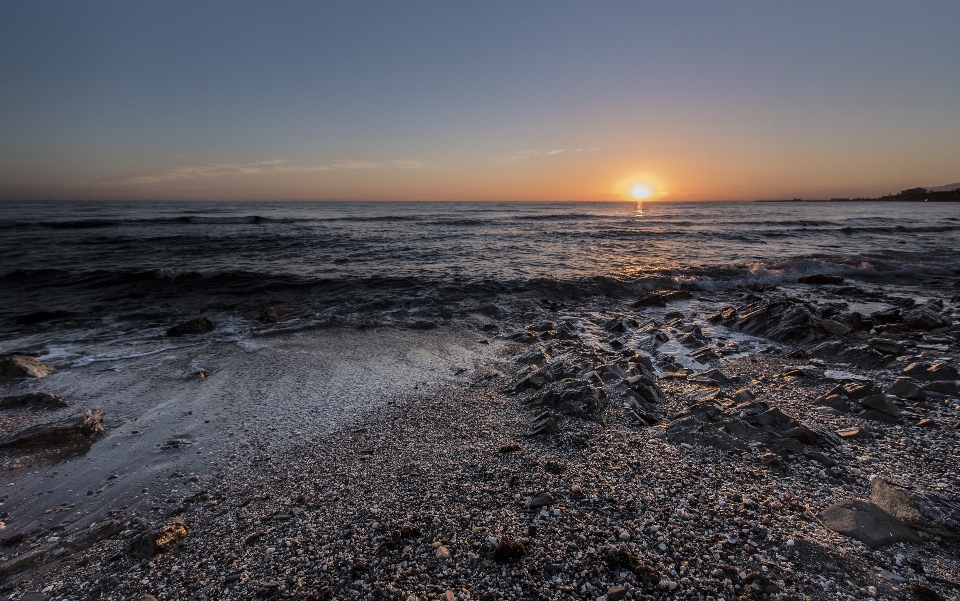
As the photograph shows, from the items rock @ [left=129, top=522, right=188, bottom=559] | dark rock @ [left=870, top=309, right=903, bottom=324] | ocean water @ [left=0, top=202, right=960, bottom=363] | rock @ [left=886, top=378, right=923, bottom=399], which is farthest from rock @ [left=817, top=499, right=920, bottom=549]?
ocean water @ [left=0, top=202, right=960, bottom=363]

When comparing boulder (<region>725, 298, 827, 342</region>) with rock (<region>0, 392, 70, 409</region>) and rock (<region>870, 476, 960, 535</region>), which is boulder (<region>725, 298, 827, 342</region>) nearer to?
rock (<region>870, 476, 960, 535</region>)

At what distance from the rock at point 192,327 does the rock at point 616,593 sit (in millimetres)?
10022

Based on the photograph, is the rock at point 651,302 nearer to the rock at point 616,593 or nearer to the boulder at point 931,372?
the boulder at point 931,372

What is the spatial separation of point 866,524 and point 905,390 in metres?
3.38

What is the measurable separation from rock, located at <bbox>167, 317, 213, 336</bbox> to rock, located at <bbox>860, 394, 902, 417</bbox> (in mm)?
11973

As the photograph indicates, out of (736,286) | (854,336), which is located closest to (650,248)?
(736,286)

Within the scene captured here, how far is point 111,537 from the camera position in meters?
3.31

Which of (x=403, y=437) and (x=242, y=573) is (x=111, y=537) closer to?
(x=242, y=573)

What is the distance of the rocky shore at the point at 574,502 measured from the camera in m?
2.66

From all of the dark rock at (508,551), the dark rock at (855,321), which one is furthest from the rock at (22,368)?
the dark rock at (855,321)

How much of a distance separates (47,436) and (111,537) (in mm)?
2560

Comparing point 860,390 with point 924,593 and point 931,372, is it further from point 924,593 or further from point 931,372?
point 924,593

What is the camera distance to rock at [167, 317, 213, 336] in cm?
912

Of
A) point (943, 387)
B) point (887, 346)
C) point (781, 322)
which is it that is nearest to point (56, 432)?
point (943, 387)
